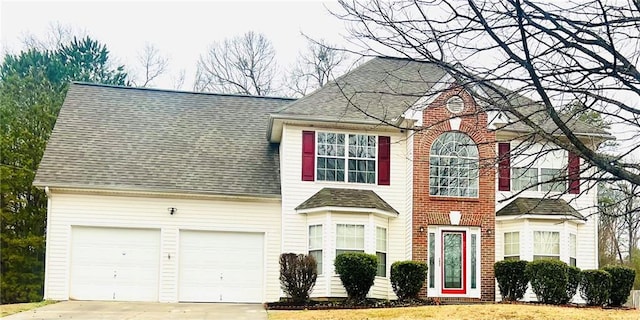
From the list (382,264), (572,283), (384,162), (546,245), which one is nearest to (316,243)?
(382,264)

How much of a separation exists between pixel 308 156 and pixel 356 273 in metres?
3.52

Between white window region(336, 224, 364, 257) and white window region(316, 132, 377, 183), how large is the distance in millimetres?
1423

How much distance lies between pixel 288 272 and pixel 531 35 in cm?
1272

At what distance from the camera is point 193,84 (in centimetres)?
4419

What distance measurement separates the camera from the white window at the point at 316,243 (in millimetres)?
19703

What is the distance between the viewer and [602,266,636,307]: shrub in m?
19.6

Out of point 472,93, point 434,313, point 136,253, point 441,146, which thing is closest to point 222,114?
point 136,253

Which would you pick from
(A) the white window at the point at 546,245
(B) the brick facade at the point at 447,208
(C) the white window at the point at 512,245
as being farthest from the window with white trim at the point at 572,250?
(B) the brick facade at the point at 447,208

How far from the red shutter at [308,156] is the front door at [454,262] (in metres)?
3.85

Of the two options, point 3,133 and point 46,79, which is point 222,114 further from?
point 46,79

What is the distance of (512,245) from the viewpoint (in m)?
20.6

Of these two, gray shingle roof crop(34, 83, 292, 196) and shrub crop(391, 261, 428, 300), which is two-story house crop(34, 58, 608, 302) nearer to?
gray shingle roof crop(34, 83, 292, 196)

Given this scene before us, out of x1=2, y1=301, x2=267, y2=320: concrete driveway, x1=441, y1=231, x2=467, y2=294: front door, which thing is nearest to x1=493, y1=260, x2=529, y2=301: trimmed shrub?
x1=441, y1=231, x2=467, y2=294: front door

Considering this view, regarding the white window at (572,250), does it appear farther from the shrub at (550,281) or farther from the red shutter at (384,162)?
the red shutter at (384,162)
